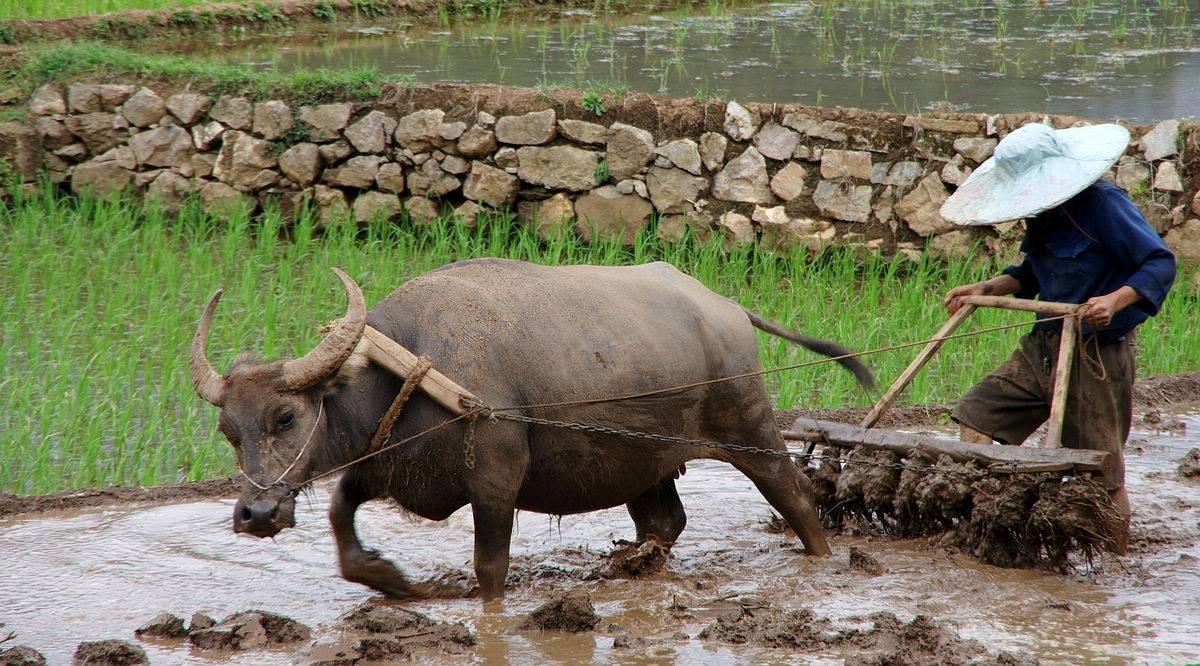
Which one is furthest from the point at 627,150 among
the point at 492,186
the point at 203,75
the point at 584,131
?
the point at 203,75

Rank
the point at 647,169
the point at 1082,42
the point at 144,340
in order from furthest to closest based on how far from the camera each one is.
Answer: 1. the point at 1082,42
2. the point at 647,169
3. the point at 144,340

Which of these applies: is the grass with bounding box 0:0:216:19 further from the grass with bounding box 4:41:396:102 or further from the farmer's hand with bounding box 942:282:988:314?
the farmer's hand with bounding box 942:282:988:314

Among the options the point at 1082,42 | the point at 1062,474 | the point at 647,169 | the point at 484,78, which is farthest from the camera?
the point at 1082,42

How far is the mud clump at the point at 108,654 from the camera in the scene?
3.44m

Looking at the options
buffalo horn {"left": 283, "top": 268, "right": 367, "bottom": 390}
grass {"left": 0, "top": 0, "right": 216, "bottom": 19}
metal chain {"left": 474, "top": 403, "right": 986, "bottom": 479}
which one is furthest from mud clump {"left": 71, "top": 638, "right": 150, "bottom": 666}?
grass {"left": 0, "top": 0, "right": 216, "bottom": 19}

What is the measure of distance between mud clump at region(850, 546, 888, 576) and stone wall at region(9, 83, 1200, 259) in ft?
11.3

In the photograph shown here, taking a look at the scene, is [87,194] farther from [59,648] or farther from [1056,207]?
[1056,207]

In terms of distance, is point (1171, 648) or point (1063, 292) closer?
point (1171, 648)

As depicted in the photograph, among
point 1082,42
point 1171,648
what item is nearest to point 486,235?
point 1171,648

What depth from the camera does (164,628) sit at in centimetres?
369

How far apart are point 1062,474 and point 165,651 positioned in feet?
9.39

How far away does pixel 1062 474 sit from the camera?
159 inches

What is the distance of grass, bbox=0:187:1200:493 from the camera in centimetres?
520

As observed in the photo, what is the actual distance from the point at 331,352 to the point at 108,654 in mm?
1043
